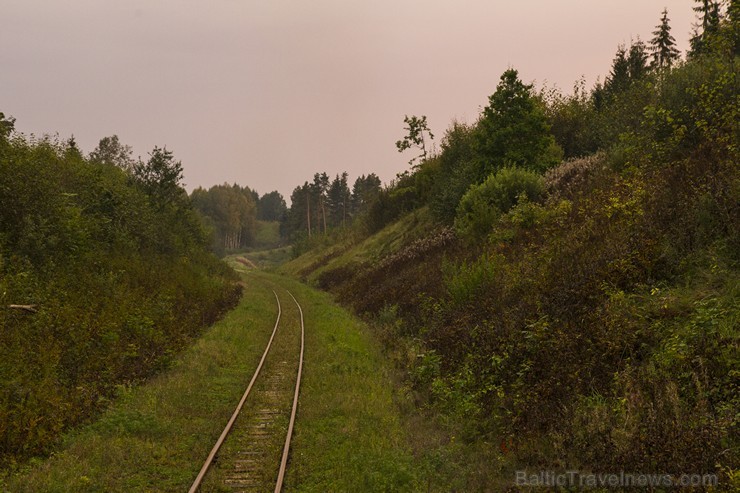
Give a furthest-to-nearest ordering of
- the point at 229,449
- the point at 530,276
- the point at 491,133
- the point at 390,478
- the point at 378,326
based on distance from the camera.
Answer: the point at 491,133 → the point at 378,326 → the point at 530,276 → the point at 229,449 → the point at 390,478

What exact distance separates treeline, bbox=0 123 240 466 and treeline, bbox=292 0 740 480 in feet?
26.2

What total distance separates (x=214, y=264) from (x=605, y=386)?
1422 inches

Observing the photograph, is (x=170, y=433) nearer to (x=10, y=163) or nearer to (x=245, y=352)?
(x=245, y=352)

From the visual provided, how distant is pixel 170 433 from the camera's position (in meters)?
9.34

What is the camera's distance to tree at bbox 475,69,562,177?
95.2 feet

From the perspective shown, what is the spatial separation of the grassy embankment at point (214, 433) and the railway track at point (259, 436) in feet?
0.89

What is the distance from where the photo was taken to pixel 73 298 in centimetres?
1368

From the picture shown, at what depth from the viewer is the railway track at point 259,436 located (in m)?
7.48

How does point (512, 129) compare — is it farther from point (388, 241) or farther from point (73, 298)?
point (73, 298)

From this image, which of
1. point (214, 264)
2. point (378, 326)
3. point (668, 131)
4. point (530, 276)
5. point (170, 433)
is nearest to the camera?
Result: point (170, 433)

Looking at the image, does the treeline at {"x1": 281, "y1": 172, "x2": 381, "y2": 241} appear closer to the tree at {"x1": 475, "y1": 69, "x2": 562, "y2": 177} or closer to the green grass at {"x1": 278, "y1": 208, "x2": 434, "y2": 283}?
the green grass at {"x1": 278, "y1": 208, "x2": 434, "y2": 283}

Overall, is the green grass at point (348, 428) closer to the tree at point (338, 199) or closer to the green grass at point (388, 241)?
the green grass at point (388, 241)

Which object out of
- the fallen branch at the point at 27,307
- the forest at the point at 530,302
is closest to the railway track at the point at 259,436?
the forest at the point at 530,302

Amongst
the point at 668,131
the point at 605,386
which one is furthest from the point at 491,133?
the point at 605,386
